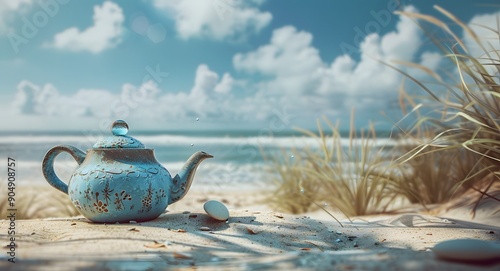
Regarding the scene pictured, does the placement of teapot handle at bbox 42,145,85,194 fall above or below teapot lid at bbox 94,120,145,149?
below

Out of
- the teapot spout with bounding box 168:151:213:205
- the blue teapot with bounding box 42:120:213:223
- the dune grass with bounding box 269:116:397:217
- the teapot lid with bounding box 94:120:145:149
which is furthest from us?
the dune grass with bounding box 269:116:397:217

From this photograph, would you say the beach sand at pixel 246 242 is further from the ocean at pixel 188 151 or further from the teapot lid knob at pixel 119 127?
the ocean at pixel 188 151

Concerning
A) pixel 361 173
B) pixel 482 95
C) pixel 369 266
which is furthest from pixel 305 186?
pixel 369 266

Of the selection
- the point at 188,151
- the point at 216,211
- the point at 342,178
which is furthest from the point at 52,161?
the point at 188,151

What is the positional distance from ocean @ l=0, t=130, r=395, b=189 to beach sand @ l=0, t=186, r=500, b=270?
6.34ft

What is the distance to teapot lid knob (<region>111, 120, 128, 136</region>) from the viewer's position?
2.66m

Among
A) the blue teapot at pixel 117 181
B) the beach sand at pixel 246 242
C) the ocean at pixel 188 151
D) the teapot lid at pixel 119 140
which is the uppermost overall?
the ocean at pixel 188 151

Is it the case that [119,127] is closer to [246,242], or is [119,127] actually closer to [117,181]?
[117,181]

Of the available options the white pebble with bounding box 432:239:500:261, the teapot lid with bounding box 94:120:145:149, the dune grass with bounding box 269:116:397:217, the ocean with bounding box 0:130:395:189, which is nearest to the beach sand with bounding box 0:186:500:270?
the white pebble with bounding box 432:239:500:261

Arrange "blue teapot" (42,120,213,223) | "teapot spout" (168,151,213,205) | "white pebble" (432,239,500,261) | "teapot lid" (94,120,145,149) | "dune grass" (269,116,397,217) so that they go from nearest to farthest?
1. "white pebble" (432,239,500,261)
2. "blue teapot" (42,120,213,223)
3. "teapot lid" (94,120,145,149)
4. "teapot spout" (168,151,213,205)
5. "dune grass" (269,116,397,217)

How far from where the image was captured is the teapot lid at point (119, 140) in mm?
2596

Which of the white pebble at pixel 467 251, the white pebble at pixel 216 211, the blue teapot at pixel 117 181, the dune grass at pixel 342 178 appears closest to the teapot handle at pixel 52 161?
the blue teapot at pixel 117 181

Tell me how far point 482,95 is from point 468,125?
29cm

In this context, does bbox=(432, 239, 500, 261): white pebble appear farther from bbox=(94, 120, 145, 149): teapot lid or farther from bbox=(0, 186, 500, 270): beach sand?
bbox=(94, 120, 145, 149): teapot lid
